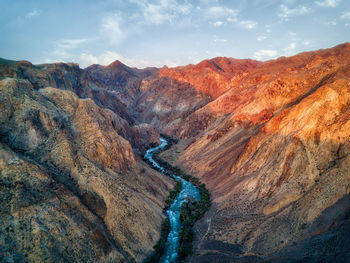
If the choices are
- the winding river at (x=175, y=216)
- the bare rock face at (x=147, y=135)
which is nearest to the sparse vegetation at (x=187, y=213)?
the winding river at (x=175, y=216)

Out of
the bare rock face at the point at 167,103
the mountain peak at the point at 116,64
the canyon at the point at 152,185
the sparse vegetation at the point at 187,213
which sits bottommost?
the sparse vegetation at the point at 187,213

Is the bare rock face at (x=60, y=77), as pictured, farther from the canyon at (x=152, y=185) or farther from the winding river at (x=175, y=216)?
the winding river at (x=175, y=216)

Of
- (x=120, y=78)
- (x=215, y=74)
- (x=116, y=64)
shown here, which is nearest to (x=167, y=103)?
(x=215, y=74)

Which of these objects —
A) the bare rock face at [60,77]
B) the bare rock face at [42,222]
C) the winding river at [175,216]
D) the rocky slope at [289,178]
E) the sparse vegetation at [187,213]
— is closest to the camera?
the bare rock face at [42,222]

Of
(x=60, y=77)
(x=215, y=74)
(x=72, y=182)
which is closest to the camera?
(x=72, y=182)

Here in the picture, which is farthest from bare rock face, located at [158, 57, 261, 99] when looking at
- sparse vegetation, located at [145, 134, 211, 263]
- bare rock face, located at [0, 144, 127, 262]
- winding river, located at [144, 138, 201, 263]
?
bare rock face, located at [0, 144, 127, 262]

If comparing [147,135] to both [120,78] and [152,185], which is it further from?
[120,78]

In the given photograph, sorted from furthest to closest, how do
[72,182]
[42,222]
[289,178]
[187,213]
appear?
[187,213] → [289,178] → [72,182] → [42,222]

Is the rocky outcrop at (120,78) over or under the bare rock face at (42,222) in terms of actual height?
over

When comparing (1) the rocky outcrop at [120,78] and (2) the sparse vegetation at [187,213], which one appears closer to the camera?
(2) the sparse vegetation at [187,213]
